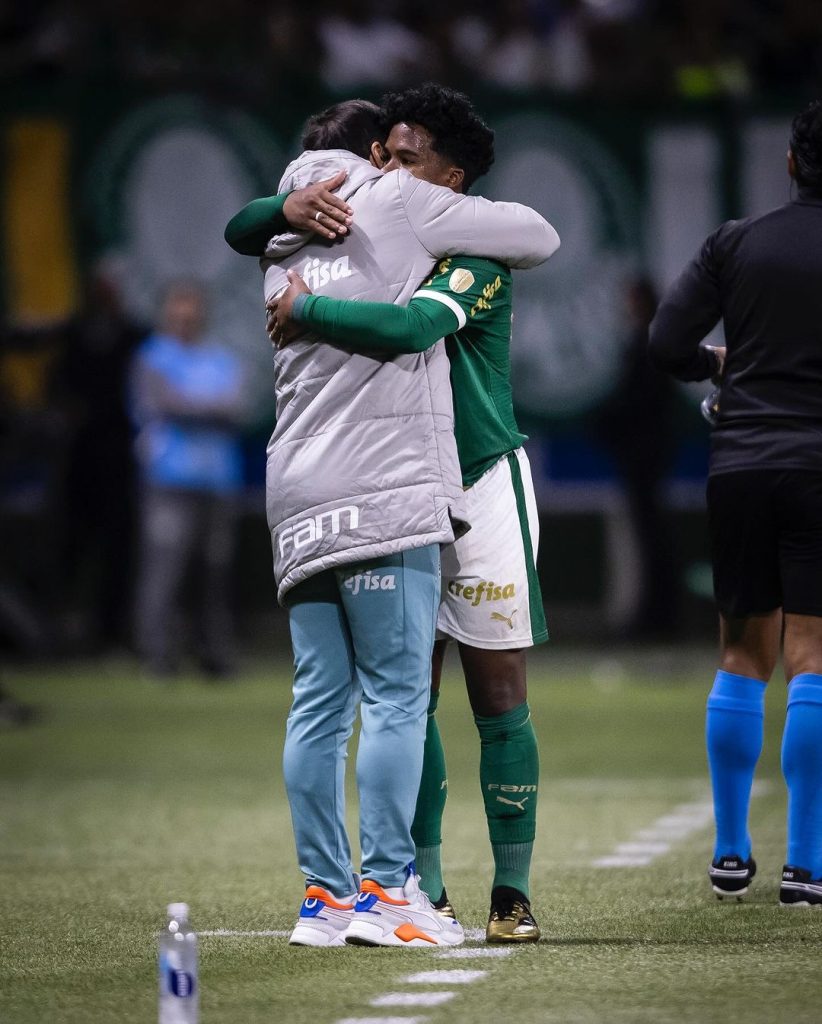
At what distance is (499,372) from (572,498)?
33.4 ft

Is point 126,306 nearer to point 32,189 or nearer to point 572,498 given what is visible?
point 32,189

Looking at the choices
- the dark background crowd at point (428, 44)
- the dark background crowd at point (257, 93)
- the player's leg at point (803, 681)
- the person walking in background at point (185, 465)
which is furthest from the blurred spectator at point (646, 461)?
the player's leg at point (803, 681)

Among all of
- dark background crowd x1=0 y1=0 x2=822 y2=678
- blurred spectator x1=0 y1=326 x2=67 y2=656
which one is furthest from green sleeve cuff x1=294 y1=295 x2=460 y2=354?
blurred spectator x1=0 y1=326 x2=67 y2=656

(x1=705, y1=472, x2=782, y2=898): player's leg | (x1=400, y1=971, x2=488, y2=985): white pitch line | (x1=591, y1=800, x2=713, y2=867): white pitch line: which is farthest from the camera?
(x1=591, y1=800, x2=713, y2=867): white pitch line

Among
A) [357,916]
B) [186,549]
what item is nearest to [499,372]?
[357,916]

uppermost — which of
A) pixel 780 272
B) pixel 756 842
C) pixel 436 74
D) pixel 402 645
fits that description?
pixel 436 74

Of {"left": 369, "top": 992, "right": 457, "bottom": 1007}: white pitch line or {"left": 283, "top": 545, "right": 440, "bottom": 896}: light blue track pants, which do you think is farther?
{"left": 283, "top": 545, "right": 440, "bottom": 896}: light blue track pants

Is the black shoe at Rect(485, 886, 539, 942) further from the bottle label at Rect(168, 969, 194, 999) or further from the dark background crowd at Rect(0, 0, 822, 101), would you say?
the dark background crowd at Rect(0, 0, 822, 101)

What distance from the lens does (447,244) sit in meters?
4.38

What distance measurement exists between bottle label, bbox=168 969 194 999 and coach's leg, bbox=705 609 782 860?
88.3 inches

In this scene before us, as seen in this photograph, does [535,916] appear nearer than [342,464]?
No

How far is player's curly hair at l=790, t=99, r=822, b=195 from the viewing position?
195 inches

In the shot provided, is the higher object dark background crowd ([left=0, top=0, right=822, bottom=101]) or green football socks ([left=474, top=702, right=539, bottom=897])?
dark background crowd ([left=0, top=0, right=822, bottom=101])

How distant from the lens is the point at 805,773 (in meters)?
5.02
